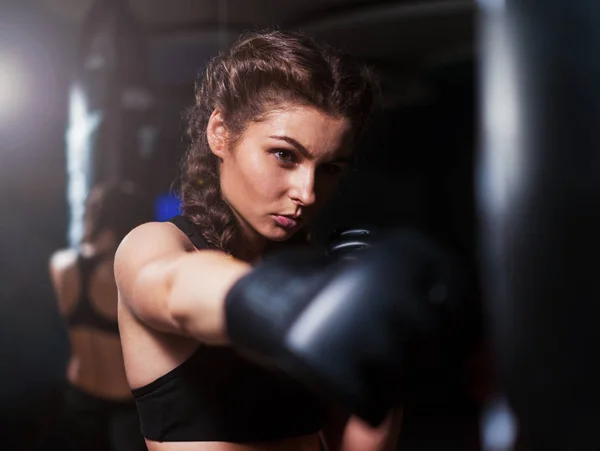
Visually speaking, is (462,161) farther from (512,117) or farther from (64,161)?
(64,161)

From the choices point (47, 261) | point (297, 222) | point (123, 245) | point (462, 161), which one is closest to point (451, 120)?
point (462, 161)

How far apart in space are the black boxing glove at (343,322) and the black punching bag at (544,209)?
328 mm

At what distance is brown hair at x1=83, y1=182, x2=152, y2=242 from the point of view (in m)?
0.61

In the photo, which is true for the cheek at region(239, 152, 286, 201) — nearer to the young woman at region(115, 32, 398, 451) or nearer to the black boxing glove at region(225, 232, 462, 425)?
the young woman at region(115, 32, 398, 451)

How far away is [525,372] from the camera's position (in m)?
0.70

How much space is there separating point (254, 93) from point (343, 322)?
245mm

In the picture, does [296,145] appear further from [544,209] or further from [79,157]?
[544,209]

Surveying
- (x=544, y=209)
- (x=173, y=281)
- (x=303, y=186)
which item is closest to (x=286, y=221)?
(x=303, y=186)

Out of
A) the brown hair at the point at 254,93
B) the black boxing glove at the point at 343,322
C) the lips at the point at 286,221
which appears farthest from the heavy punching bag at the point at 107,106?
the black boxing glove at the point at 343,322

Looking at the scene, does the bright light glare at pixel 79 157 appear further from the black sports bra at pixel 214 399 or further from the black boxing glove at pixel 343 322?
the black boxing glove at pixel 343 322

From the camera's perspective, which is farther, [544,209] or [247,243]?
[544,209]

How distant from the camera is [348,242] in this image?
0.50m

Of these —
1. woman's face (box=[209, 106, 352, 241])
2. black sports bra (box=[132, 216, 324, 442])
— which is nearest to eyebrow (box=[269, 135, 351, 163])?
woman's face (box=[209, 106, 352, 241])

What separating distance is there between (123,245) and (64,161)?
242 millimetres
